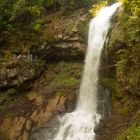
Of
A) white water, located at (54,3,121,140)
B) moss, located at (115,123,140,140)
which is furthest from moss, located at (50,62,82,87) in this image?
moss, located at (115,123,140,140)

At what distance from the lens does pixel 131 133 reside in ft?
43.4

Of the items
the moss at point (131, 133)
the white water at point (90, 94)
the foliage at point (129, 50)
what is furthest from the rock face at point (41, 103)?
the moss at point (131, 133)

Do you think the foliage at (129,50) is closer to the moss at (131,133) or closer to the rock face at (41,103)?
the moss at (131,133)

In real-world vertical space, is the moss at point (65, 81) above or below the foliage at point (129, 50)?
below

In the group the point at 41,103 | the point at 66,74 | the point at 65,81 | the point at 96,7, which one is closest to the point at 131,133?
the point at 41,103

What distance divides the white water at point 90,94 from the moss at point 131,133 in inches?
57.6

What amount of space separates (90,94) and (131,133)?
4.01 metres

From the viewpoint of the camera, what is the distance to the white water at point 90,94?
15.1 meters

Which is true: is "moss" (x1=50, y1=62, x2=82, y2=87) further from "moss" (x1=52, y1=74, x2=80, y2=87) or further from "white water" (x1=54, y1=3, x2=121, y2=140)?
"white water" (x1=54, y1=3, x2=121, y2=140)

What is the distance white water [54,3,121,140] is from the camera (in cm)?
1511

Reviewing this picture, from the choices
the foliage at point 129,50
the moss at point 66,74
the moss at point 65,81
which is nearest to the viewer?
the foliage at point 129,50

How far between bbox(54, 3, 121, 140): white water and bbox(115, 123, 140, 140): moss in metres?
1.46

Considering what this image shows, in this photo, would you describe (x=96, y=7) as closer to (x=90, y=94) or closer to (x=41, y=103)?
(x=90, y=94)

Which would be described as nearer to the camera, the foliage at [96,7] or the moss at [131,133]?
the moss at [131,133]
